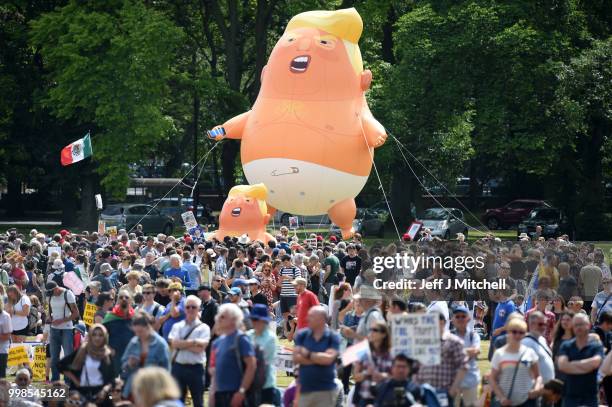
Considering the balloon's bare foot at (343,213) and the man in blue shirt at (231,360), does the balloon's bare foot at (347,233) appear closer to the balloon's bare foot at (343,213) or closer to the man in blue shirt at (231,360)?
the balloon's bare foot at (343,213)

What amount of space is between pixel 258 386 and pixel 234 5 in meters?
35.5

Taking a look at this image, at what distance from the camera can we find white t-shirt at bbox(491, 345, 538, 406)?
34.8 feet

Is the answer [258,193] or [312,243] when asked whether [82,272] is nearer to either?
[312,243]

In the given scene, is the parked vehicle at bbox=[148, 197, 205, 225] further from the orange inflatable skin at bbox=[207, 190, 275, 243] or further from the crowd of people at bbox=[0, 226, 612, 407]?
the crowd of people at bbox=[0, 226, 612, 407]

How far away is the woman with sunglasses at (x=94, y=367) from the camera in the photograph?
11.4m

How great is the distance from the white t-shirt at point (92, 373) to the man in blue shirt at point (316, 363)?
1976 mm

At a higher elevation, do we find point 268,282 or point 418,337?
point 268,282

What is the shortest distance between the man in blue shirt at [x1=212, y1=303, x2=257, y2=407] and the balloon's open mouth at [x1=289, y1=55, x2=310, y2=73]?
18.9m

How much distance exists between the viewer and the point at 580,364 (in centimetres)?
1120

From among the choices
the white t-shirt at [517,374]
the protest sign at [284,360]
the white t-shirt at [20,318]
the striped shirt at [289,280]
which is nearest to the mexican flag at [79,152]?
the striped shirt at [289,280]

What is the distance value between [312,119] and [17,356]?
14554 mm

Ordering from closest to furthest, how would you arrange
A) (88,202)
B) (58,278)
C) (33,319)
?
(58,278), (33,319), (88,202)

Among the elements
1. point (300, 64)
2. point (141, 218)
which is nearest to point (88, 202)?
point (141, 218)

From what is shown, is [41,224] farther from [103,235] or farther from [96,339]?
[96,339]
